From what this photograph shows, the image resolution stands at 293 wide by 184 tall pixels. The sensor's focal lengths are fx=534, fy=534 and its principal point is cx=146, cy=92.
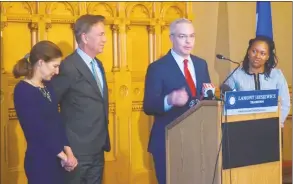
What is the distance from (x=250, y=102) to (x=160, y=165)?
80cm

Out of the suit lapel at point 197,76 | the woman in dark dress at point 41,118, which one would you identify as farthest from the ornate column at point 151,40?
the woman in dark dress at point 41,118

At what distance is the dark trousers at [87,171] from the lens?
3.19 metres

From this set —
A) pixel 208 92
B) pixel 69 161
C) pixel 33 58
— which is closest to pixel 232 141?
pixel 208 92

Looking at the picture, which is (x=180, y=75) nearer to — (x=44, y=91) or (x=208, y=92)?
(x=208, y=92)

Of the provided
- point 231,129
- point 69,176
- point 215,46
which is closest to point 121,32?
point 215,46

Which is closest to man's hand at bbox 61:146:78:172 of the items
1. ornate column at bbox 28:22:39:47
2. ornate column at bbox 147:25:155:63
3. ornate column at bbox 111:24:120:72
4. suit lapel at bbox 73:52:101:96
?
suit lapel at bbox 73:52:101:96

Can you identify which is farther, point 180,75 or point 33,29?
point 33,29

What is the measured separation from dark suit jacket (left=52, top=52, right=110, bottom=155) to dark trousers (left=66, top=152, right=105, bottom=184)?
43 millimetres

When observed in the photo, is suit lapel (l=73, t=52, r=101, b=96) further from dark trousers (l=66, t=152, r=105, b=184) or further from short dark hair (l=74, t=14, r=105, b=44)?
dark trousers (l=66, t=152, r=105, b=184)

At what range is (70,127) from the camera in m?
3.21

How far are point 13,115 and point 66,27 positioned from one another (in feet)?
2.81

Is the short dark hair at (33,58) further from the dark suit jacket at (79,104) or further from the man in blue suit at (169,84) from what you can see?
the man in blue suit at (169,84)

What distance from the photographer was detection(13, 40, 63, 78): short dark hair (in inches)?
114

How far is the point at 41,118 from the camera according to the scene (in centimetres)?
284
